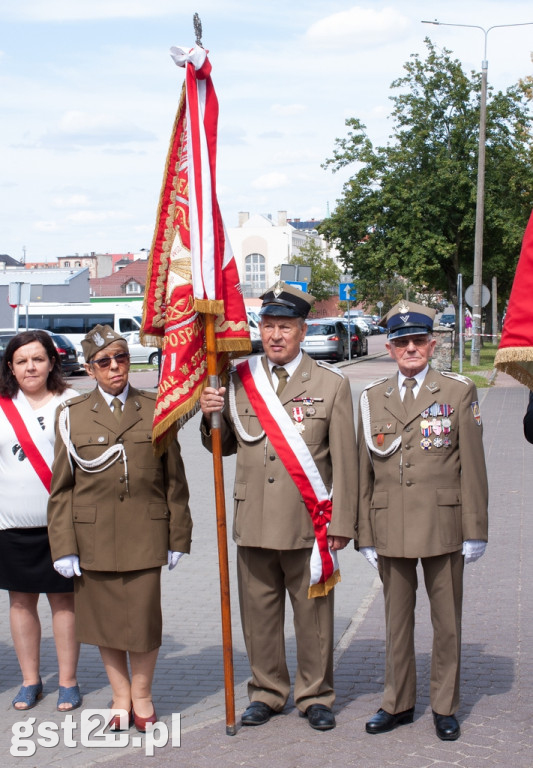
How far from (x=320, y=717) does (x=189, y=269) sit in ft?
7.01

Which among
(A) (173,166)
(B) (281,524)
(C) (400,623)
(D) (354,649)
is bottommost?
(D) (354,649)

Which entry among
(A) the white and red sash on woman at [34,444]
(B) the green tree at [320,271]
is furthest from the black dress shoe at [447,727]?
(B) the green tree at [320,271]

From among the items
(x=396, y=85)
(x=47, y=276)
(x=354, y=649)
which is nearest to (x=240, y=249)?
(x=47, y=276)

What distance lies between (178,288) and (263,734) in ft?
6.78

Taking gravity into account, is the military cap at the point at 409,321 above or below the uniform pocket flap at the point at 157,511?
above

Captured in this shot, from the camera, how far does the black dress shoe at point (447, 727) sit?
4441 mm

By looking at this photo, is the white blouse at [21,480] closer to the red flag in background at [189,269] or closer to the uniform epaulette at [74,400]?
the uniform epaulette at [74,400]

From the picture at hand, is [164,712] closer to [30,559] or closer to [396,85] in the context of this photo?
[30,559]

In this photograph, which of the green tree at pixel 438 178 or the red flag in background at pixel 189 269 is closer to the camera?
the red flag in background at pixel 189 269

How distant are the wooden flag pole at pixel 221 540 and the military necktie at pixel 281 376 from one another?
286 millimetres

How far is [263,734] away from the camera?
179 inches

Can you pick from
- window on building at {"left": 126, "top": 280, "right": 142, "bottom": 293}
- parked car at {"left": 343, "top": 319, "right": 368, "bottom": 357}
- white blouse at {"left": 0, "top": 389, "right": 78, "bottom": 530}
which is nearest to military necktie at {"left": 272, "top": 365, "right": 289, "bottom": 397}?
white blouse at {"left": 0, "top": 389, "right": 78, "bottom": 530}

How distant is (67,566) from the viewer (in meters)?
4.66

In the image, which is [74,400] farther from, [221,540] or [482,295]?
[482,295]
